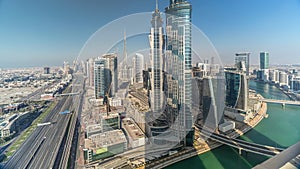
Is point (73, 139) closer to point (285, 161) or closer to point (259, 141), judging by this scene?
point (285, 161)

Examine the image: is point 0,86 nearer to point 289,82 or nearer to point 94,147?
point 94,147

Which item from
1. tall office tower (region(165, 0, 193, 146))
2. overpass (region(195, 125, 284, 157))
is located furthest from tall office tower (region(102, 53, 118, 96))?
overpass (region(195, 125, 284, 157))

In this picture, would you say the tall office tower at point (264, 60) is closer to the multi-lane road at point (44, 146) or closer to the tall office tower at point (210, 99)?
the tall office tower at point (210, 99)

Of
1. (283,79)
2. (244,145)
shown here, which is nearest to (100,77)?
(244,145)

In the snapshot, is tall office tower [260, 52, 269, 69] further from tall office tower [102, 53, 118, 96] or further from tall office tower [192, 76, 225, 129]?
tall office tower [102, 53, 118, 96]

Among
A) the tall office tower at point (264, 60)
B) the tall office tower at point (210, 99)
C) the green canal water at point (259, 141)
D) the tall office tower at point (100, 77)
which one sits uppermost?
the tall office tower at point (264, 60)

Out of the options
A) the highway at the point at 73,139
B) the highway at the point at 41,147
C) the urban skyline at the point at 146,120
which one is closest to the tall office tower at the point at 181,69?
the urban skyline at the point at 146,120

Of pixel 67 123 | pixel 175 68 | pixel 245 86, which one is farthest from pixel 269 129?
pixel 67 123
